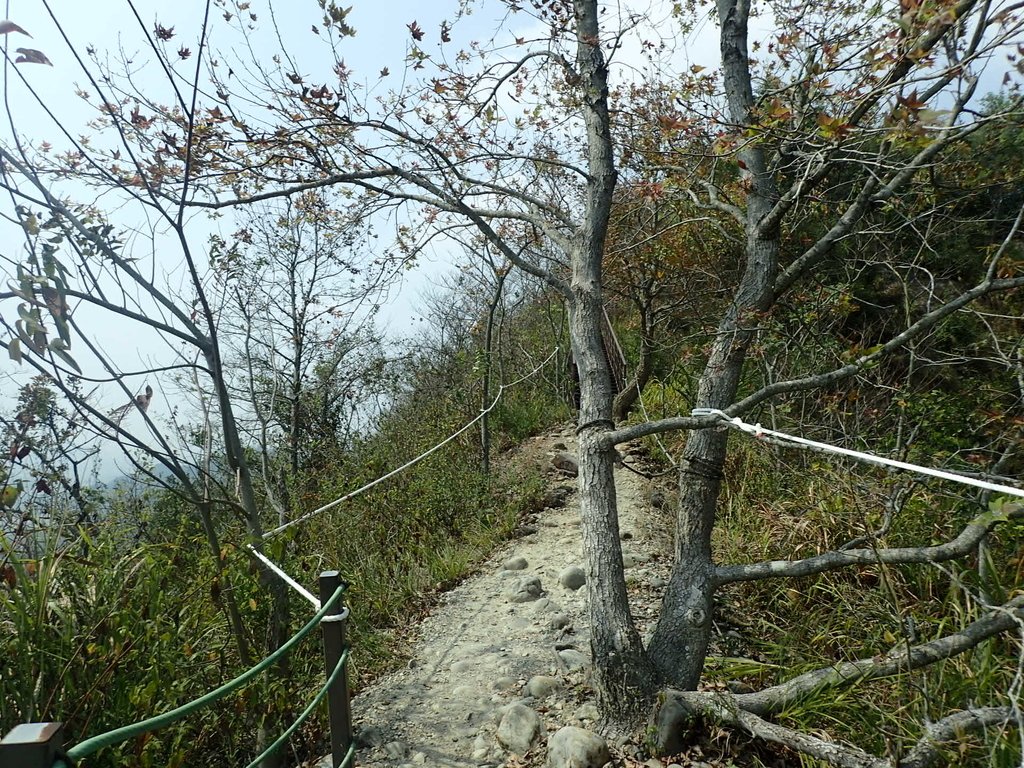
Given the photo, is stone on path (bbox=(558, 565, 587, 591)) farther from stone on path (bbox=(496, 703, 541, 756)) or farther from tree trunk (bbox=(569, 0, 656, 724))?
tree trunk (bbox=(569, 0, 656, 724))

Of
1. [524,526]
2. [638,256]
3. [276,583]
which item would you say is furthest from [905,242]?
[276,583]

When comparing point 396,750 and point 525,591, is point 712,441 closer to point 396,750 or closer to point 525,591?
point 396,750

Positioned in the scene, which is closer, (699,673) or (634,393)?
(699,673)

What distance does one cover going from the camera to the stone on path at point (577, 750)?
114 inches

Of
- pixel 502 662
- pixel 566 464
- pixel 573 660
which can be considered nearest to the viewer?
pixel 573 660

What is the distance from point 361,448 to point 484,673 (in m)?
4.48

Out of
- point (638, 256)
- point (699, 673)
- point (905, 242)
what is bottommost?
point (699, 673)

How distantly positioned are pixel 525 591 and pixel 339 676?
114 inches

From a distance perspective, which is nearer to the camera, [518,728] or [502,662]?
[518,728]

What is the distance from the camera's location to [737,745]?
115 inches

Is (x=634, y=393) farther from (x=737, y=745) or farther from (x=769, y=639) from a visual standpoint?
(x=737, y=745)

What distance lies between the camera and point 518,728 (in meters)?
3.33

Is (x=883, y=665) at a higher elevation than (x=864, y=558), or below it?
below

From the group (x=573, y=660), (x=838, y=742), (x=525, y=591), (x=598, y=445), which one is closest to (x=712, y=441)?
(x=598, y=445)
